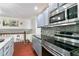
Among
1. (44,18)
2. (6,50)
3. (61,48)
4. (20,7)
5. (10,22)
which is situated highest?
(20,7)

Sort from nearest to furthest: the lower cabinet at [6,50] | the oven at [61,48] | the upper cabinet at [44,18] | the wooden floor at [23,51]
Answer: the oven at [61,48] < the lower cabinet at [6,50] < the upper cabinet at [44,18] < the wooden floor at [23,51]

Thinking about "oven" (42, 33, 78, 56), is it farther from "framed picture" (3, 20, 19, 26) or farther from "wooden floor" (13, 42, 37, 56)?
"framed picture" (3, 20, 19, 26)

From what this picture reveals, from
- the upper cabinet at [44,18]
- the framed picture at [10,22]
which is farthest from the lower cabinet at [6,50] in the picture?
the framed picture at [10,22]

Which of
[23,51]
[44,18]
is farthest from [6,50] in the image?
[23,51]

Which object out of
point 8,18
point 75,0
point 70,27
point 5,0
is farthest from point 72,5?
point 8,18

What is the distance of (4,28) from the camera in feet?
21.5

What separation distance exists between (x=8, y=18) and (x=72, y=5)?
5310mm

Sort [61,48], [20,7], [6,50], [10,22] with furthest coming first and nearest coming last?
[10,22]
[20,7]
[6,50]
[61,48]

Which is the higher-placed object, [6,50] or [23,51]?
[6,50]

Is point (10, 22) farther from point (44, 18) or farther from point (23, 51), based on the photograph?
point (44, 18)

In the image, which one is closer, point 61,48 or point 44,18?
point 61,48

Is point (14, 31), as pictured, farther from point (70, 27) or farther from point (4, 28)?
point (70, 27)

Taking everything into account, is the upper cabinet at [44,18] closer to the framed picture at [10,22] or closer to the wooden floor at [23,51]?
the wooden floor at [23,51]

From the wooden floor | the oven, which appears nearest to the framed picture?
the wooden floor
